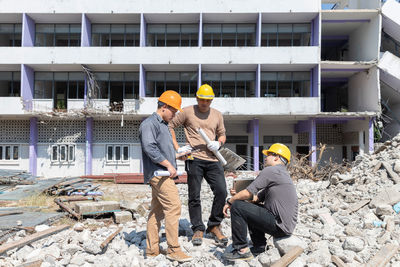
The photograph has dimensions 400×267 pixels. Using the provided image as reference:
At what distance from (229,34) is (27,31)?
1252cm

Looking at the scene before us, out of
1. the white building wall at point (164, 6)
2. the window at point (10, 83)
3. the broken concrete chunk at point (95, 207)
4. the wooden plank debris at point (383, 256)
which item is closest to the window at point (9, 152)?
the window at point (10, 83)

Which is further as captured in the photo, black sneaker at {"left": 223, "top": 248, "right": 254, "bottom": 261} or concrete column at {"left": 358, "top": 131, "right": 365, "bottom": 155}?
concrete column at {"left": 358, "top": 131, "right": 365, "bottom": 155}

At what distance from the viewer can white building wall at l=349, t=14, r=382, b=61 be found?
17641 mm

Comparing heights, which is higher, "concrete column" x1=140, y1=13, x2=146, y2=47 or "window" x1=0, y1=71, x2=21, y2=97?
"concrete column" x1=140, y1=13, x2=146, y2=47

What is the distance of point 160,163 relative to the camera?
3408 millimetres

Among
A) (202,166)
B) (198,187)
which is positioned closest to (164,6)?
(202,166)

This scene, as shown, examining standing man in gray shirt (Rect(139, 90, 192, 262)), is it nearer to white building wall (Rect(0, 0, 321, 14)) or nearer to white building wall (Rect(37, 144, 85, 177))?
white building wall (Rect(0, 0, 321, 14))

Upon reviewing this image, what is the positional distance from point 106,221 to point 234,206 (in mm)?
3141

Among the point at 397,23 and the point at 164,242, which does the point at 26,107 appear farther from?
the point at 397,23

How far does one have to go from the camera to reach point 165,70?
1911 cm

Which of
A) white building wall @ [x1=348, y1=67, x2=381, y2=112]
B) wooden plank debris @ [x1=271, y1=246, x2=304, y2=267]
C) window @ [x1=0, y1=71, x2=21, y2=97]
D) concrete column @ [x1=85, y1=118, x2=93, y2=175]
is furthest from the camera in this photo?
window @ [x1=0, y1=71, x2=21, y2=97]

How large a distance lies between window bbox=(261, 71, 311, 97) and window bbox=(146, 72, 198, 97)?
452 centimetres

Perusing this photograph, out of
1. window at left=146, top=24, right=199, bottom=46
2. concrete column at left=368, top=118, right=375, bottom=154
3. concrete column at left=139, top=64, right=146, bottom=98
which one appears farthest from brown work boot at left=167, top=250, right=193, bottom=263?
concrete column at left=368, top=118, right=375, bottom=154

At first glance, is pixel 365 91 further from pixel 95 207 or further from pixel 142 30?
pixel 95 207
